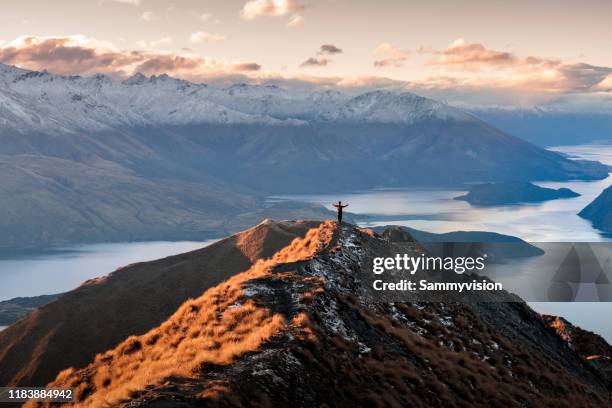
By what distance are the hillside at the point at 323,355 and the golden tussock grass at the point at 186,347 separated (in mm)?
91

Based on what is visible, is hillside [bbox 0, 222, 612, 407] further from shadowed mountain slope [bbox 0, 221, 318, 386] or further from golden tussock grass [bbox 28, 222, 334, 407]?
shadowed mountain slope [bbox 0, 221, 318, 386]

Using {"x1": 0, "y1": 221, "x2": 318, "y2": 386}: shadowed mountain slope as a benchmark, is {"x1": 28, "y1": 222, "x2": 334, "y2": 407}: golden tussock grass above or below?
above

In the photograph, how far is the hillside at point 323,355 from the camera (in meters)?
25.8

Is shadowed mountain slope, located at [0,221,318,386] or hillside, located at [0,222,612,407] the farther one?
shadowed mountain slope, located at [0,221,318,386]

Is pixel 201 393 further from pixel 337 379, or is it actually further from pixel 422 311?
pixel 422 311

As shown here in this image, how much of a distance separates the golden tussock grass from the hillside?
0.09 m

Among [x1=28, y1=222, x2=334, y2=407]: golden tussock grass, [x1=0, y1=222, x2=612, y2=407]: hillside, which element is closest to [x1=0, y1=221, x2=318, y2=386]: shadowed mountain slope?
[x1=0, y1=222, x2=612, y2=407]: hillside

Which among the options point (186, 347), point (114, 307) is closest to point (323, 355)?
point (186, 347)

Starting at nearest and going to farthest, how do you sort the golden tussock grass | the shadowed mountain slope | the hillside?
1. the hillside
2. the golden tussock grass
3. the shadowed mountain slope

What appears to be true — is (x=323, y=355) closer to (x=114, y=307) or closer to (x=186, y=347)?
(x=186, y=347)

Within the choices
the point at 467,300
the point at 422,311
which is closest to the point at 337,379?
the point at 422,311

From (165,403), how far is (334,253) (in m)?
29.4

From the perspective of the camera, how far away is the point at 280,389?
25500mm

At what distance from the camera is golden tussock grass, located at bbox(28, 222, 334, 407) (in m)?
27.3
